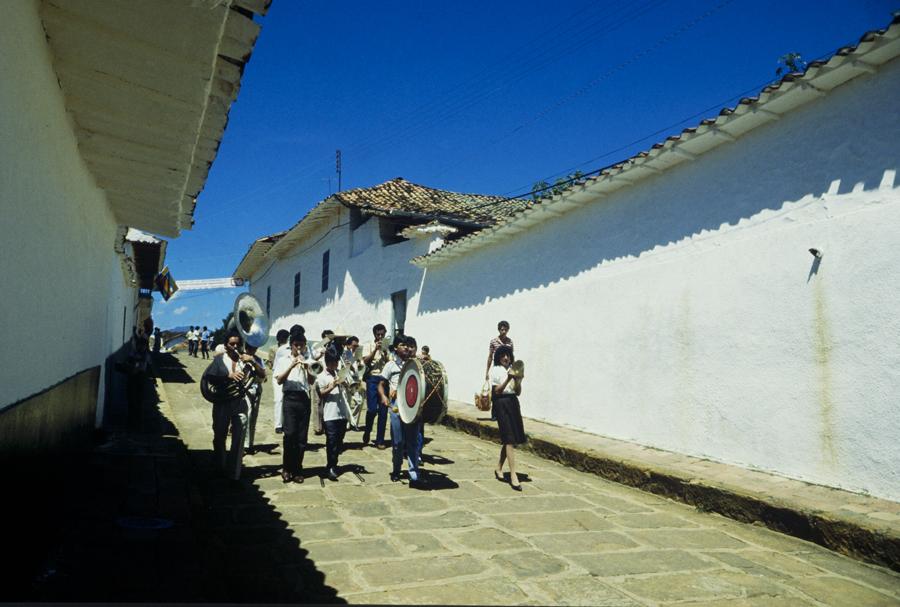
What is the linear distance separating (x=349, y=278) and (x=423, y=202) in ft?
10.9

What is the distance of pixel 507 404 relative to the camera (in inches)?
266

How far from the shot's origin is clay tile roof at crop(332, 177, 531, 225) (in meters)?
16.8

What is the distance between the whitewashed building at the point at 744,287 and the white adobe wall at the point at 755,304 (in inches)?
0.7

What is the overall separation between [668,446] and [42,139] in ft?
23.0

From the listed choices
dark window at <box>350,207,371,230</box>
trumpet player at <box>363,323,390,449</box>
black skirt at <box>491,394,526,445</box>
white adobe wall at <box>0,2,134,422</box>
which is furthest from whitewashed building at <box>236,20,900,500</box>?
dark window at <box>350,207,371,230</box>

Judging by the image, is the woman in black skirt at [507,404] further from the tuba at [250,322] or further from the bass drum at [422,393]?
the tuba at [250,322]

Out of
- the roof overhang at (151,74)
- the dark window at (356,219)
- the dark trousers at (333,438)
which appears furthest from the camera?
the dark window at (356,219)

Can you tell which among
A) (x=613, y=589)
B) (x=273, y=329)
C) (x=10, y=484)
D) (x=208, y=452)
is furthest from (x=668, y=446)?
(x=273, y=329)

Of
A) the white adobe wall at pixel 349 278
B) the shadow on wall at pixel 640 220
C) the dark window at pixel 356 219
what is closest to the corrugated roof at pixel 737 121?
the shadow on wall at pixel 640 220

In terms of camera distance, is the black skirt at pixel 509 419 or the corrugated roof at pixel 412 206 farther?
the corrugated roof at pixel 412 206

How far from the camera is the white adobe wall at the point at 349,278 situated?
1608 cm

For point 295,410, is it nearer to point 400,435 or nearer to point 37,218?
point 400,435

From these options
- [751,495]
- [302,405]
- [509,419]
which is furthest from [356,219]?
[751,495]

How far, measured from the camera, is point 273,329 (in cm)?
2848
